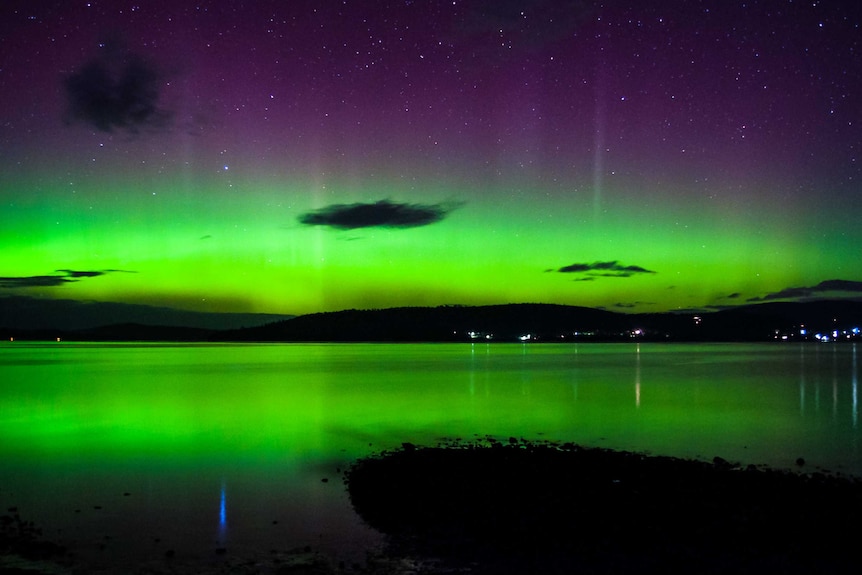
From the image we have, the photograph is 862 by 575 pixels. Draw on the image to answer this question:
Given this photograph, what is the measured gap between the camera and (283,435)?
72.1 ft

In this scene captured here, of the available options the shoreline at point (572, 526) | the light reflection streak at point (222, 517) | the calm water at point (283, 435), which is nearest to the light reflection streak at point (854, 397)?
the calm water at point (283, 435)

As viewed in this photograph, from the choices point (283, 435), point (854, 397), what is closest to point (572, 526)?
point (283, 435)

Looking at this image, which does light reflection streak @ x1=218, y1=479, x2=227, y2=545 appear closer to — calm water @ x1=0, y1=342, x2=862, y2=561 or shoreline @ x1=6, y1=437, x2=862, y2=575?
calm water @ x1=0, y1=342, x2=862, y2=561

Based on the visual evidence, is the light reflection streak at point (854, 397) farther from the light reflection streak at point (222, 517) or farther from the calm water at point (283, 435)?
the light reflection streak at point (222, 517)

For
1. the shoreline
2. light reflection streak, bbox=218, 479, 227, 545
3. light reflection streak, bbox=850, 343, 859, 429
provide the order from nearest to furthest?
the shoreline
light reflection streak, bbox=218, 479, 227, 545
light reflection streak, bbox=850, 343, 859, 429

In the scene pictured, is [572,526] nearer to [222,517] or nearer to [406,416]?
[222,517]

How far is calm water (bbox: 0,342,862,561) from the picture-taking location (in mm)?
11016

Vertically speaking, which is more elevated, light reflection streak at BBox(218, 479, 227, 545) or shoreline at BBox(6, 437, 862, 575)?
shoreline at BBox(6, 437, 862, 575)

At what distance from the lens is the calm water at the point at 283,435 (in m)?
11.0

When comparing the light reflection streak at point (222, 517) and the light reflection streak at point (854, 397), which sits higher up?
the light reflection streak at point (222, 517)

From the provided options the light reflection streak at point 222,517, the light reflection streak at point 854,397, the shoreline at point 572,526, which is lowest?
the light reflection streak at point 854,397

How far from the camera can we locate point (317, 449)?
18828mm

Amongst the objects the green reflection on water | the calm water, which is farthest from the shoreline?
the green reflection on water


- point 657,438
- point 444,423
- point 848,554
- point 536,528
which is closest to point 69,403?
point 444,423
